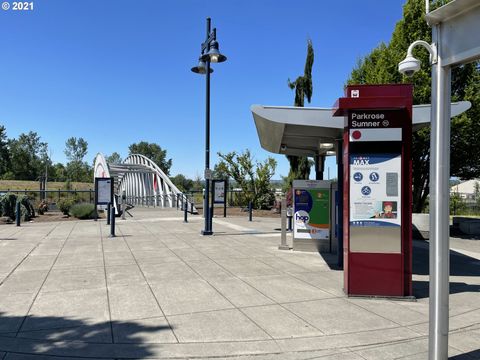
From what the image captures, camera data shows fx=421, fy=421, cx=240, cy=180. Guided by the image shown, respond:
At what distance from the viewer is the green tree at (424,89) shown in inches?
592

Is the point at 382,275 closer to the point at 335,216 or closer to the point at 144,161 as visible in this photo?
the point at 335,216

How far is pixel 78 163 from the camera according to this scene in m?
112

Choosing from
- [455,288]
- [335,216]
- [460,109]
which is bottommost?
[455,288]

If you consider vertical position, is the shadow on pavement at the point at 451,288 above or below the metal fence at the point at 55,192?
below

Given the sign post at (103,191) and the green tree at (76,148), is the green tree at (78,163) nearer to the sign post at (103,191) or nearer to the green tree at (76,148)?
the green tree at (76,148)

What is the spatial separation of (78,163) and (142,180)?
6535cm

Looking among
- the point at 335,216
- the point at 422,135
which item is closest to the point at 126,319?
the point at 335,216

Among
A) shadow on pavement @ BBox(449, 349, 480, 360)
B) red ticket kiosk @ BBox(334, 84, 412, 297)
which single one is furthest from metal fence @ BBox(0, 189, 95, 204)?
shadow on pavement @ BBox(449, 349, 480, 360)

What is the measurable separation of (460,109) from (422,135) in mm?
7709

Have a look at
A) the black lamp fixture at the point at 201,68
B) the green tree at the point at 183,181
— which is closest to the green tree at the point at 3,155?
the green tree at the point at 183,181

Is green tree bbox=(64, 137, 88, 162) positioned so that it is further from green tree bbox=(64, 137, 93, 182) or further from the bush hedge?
the bush hedge

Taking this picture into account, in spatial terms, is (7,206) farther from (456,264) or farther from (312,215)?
(456,264)

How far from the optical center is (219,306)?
581 centimetres

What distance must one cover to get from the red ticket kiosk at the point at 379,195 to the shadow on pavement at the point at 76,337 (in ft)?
10.4
